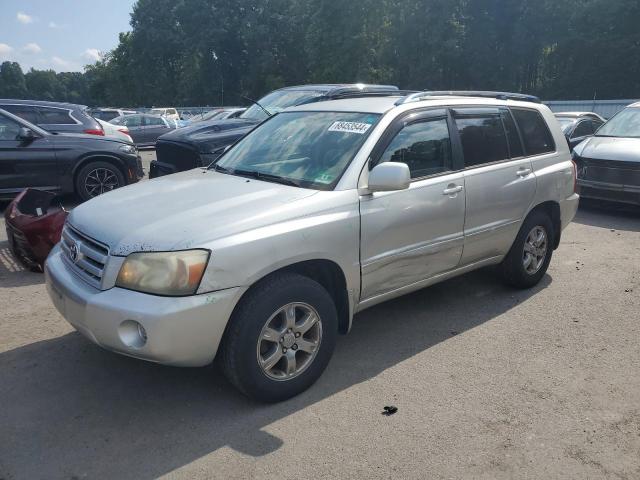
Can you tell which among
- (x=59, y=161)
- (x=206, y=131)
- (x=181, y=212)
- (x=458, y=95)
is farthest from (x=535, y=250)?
(x=59, y=161)

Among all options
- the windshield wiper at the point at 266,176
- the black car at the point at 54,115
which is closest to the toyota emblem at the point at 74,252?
the windshield wiper at the point at 266,176

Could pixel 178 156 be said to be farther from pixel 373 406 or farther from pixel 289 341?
pixel 373 406

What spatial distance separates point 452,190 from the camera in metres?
4.32

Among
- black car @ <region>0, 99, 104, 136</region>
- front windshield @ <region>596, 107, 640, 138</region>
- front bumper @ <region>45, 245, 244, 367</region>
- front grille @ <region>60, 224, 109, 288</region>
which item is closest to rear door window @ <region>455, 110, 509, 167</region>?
front bumper @ <region>45, 245, 244, 367</region>

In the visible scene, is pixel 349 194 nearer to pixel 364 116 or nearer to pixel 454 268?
pixel 364 116

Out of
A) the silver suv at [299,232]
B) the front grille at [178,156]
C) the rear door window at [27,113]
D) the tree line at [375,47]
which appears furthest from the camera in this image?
the tree line at [375,47]

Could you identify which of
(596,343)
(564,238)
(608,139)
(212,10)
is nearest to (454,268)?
(596,343)

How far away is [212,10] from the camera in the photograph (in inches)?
2489

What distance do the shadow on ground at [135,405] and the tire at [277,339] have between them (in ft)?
0.50

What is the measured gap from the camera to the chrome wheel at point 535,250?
5.28 meters

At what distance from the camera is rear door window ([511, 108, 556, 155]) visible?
5.18m

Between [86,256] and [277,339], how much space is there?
1.26 m

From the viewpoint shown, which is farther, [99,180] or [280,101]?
[280,101]

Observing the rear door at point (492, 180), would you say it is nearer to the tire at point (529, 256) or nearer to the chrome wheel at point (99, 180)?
the tire at point (529, 256)
